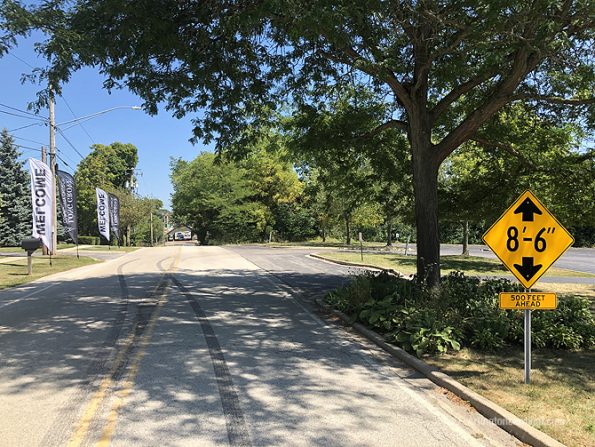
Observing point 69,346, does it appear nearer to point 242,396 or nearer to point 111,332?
point 111,332

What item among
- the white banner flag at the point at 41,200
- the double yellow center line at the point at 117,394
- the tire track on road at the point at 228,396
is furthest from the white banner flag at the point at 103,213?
the tire track on road at the point at 228,396

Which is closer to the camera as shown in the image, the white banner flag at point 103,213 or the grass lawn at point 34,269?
the grass lawn at point 34,269

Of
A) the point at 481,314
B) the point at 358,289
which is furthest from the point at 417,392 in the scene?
the point at 358,289

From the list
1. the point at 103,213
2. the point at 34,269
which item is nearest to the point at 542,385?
the point at 34,269

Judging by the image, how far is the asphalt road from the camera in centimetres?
450

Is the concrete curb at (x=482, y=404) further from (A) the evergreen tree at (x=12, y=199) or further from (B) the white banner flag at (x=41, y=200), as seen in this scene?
(A) the evergreen tree at (x=12, y=199)

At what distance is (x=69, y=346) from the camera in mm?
7656

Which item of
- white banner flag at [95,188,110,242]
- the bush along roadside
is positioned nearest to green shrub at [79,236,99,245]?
white banner flag at [95,188,110,242]

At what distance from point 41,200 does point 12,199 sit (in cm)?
2588

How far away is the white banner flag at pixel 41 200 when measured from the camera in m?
20.1

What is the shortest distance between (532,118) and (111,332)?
11.9 metres

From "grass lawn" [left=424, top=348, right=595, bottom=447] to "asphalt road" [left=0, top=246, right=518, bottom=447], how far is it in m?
0.49

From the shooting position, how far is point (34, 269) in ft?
69.3

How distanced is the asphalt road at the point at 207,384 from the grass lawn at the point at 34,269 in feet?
21.0
